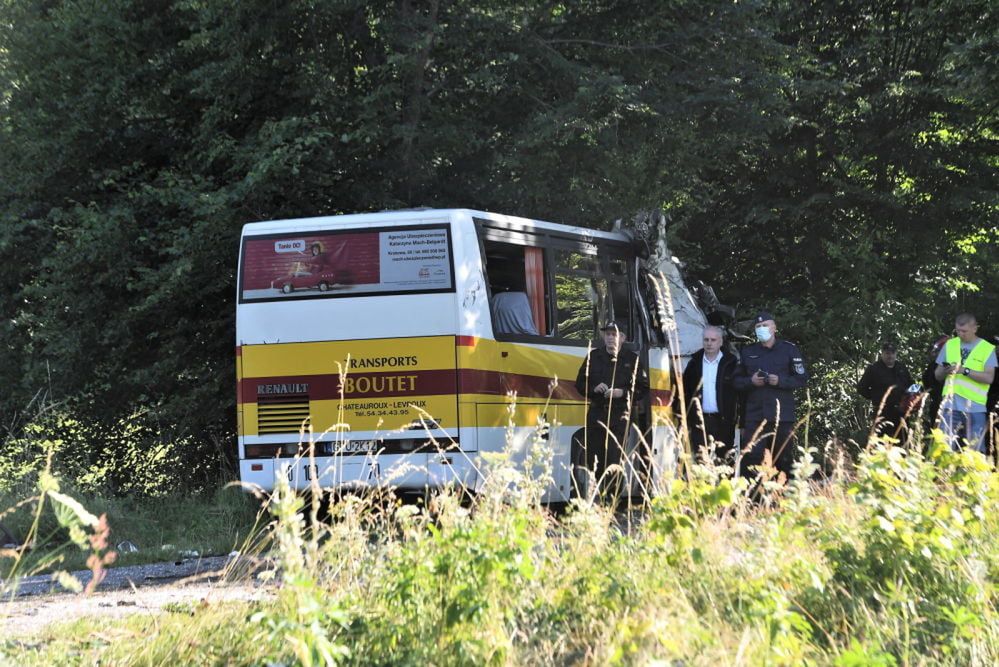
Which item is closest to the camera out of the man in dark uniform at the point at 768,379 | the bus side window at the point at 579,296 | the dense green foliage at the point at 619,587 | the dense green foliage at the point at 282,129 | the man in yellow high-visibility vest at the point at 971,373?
the dense green foliage at the point at 619,587

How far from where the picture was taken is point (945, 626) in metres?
5.07

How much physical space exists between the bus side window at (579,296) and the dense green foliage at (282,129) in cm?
282

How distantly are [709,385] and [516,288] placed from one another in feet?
6.24

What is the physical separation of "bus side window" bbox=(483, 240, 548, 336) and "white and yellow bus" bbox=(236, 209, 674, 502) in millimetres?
12

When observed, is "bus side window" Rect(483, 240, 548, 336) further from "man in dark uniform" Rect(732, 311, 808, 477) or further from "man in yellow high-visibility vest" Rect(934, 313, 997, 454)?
"man in yellow high-visibility vest" Rect(934, 313, 997, 454)

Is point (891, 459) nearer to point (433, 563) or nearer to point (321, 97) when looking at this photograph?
point (433, 563)

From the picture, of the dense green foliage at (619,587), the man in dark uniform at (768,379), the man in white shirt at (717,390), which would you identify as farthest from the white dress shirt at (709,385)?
the dense green foliage at (619,587)

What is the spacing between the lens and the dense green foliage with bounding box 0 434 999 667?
4359 mm

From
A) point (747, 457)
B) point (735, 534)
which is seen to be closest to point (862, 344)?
point (747, 457)

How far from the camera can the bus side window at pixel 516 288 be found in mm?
10625

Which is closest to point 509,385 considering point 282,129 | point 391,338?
point 391,338

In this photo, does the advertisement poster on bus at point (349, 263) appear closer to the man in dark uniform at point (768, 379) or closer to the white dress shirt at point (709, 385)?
the white dress shirt at point (709, 385)

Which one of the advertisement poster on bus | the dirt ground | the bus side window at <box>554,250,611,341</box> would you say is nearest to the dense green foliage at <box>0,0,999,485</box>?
→ the bus side window at <box>554,250,611,341</box>

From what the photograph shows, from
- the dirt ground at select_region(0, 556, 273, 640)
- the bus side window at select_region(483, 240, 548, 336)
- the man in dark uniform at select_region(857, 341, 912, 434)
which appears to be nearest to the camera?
the dirt ground at select_region(0, 556, 273, 640)
